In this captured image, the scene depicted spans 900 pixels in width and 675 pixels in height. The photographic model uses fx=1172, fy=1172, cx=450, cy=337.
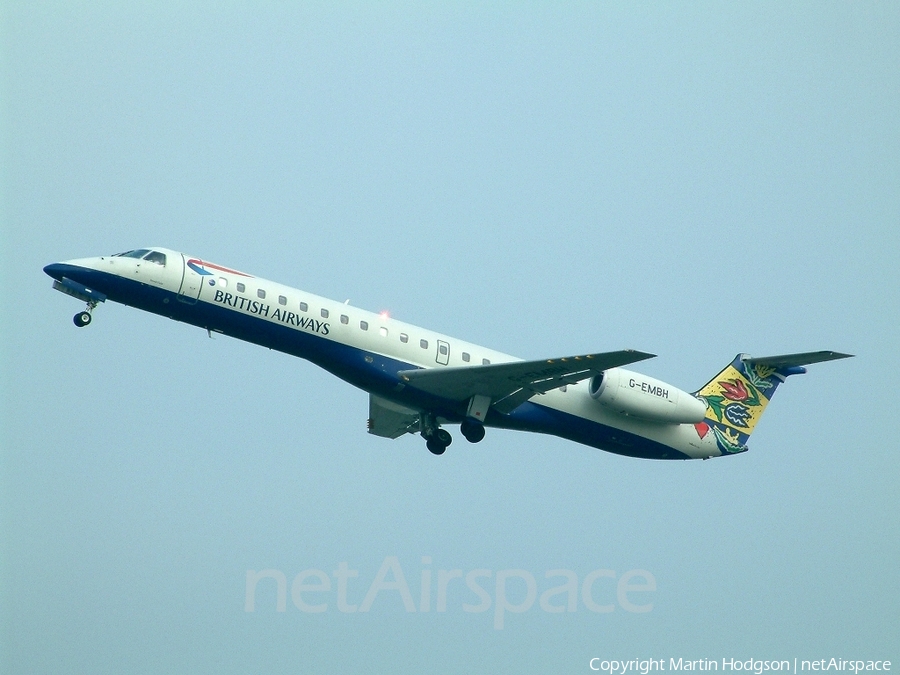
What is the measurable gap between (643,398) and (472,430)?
13.3ft

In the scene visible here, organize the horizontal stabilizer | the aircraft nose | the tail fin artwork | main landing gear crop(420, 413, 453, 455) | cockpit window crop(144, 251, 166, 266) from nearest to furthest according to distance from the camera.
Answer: the aircraft nose → cockpit window crop(144, 251, 166, 266) → the horizontal stabilizer → main landing gear crop(420, 413, 453, 455) → the tail fin artwork

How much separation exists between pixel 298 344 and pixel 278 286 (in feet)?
4.32

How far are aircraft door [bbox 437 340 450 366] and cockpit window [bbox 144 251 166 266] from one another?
6266 mm

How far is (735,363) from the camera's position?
29453 millimetres

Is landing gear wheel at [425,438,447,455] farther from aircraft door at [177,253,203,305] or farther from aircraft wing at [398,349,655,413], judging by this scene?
aircraft door at [177,253,203,305]

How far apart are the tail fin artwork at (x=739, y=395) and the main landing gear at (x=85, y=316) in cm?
1432

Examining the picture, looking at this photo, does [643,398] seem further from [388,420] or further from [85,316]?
[85,316]

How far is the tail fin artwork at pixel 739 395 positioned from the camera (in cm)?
2875

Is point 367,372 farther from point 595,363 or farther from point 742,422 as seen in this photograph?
point 742,422

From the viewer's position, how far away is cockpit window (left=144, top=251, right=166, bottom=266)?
24.5 m

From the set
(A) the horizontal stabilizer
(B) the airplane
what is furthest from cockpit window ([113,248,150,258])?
(A) the horizontal stabilizer

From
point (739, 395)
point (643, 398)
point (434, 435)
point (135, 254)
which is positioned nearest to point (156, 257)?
point (135, 254)

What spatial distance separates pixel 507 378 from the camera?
83.0 ft

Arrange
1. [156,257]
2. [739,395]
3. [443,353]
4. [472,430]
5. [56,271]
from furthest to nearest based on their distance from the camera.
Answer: [739,395] < [472,430] < [443,353] < [156,257] < [56,271]
